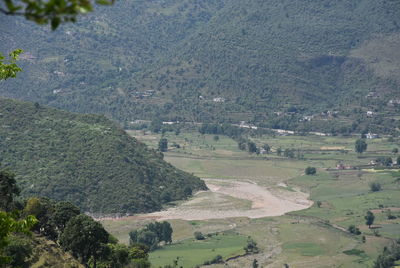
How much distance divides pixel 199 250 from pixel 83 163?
25.3 metres

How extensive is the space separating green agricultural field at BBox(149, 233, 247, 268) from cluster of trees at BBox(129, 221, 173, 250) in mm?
926

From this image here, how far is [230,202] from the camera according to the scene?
80250 millimetres

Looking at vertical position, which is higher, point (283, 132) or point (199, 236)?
point (283, 132)

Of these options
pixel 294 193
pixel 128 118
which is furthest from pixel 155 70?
pixel 294 193

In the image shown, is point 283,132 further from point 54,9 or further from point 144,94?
point 54,9

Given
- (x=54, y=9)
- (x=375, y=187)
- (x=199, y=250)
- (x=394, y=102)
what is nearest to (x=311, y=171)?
(x=375, y=187)

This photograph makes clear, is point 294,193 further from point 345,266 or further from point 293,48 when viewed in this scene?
point 293,48

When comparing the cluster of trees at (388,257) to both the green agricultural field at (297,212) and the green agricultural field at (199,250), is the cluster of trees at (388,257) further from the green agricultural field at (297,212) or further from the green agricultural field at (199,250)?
the green agricultural field at (199,250)

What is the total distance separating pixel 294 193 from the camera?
87.8 meters

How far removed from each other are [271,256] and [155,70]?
126100 mm

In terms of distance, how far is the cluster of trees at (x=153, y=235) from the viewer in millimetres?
60688

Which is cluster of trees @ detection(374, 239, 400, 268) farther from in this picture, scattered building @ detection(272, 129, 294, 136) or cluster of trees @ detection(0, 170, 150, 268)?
scattered building @ detection(272, 129, 294, 136)

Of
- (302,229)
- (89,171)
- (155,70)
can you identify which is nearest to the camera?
(302,229)

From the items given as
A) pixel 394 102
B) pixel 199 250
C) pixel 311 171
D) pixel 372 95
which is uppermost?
pixel 372 95
